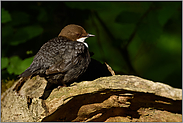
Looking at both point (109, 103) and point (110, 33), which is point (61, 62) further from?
point (110, 33)

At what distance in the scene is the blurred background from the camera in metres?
3.04

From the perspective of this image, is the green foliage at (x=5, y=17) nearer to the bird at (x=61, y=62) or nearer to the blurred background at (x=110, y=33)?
the blurred background at (x=110, y=33)

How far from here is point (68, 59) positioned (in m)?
2.10

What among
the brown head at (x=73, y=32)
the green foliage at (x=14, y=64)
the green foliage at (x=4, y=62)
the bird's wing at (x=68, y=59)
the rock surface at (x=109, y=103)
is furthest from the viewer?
the green foliage at (x=4, y=62)

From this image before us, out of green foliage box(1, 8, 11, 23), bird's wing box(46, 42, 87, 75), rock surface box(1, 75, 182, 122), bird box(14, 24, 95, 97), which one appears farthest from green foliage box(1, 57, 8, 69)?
bird's wing box(46, 42, 87, 75)

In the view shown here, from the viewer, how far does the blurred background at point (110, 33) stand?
3039 mm

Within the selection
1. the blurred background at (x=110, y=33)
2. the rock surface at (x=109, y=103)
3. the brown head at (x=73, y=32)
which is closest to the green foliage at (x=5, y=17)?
the blurred background at (x=110, y=33)

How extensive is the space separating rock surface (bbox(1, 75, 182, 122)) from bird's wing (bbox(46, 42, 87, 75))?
0.69ft

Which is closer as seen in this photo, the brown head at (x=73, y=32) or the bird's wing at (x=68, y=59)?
the bird's wing at (x=68, y=59)

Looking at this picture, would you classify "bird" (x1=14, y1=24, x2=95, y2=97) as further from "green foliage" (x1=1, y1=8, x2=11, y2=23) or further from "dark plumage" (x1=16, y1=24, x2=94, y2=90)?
"green foliage" (x1=1, y1=8, x2=11, y2=23)

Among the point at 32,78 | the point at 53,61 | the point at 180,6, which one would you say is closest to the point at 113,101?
the point at 53,61

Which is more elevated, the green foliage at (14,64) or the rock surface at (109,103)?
the green foliage at (14,64)

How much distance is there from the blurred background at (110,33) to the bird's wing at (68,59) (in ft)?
3.35

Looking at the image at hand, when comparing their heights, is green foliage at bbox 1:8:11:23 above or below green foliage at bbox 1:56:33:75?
above
